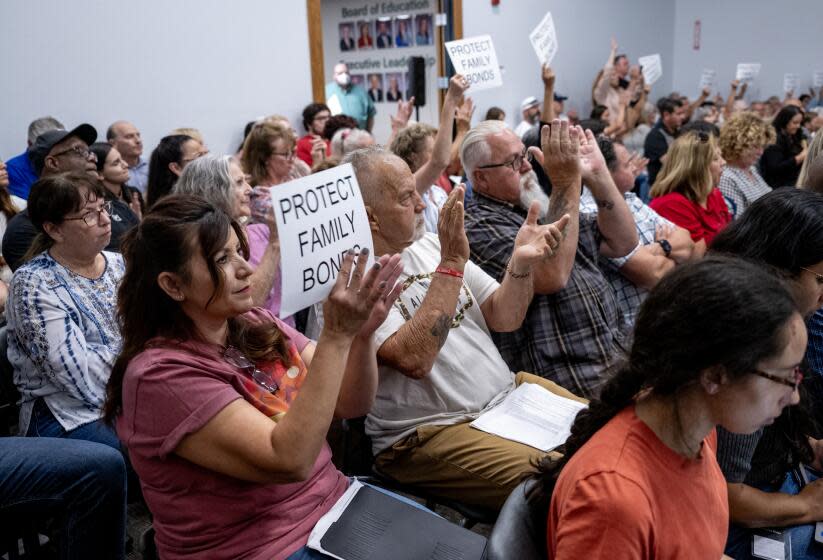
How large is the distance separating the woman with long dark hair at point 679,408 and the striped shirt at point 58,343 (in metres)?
1.63

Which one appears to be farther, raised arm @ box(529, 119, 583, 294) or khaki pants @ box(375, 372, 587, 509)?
raised arm @ box(529, 119, 583, 294)

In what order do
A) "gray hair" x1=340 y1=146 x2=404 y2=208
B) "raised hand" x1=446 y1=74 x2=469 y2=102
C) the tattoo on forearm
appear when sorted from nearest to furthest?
the tattoo on forearm → "gray hair" x1=340 y1=146 x2=404 y2=208 → "raised hand" x1=446 y1=74 x2=469 y2=102

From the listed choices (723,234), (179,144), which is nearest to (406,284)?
(723,234)

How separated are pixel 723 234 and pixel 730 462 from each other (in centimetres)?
66

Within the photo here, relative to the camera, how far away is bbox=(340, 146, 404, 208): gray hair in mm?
2139

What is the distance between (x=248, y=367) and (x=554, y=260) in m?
1.15

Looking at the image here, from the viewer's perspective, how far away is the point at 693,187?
3639 mm

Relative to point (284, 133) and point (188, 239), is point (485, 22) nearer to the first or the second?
point (284, 133)

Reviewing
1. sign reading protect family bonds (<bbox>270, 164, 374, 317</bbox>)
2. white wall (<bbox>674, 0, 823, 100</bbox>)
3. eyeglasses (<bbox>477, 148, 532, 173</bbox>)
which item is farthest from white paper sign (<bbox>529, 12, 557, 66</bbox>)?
white wall (<bbox>674, 0, 823, 100</bbox>)

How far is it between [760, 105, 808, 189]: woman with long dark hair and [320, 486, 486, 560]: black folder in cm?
583

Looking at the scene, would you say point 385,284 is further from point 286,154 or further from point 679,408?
point 286,154

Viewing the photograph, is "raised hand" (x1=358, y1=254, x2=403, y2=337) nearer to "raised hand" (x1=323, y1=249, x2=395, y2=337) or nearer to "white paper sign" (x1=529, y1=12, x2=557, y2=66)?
"raised hand" (x1=323, y1=249, x2=395, y2=337)

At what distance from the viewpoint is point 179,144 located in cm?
361

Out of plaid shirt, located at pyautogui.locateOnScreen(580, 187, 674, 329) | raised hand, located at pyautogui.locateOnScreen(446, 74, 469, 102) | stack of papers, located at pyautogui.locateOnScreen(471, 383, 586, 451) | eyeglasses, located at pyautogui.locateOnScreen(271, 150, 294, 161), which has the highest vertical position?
raised hand, located at pyautogui.locateOnScreen(446, 74, 469, 102)
